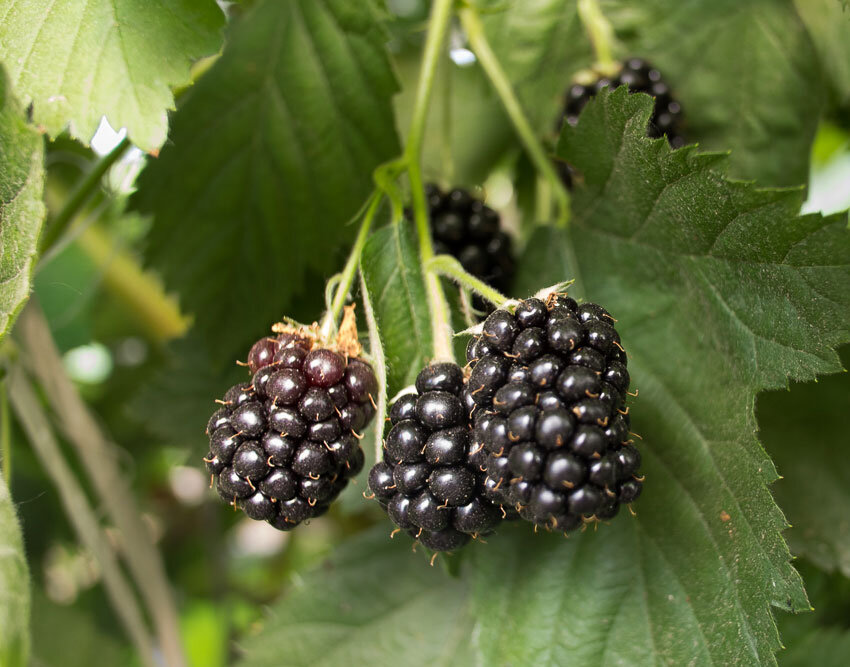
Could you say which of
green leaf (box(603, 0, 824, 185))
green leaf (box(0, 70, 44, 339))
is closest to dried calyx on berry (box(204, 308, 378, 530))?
green leaf (box(0, 70, 44, 339))

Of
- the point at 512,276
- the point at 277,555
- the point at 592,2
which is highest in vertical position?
the point at 592,2

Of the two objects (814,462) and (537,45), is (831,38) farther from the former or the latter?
A: (814,462)

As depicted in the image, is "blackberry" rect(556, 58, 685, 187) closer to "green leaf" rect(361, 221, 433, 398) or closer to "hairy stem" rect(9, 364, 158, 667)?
"green leaf" rect(361, 221, 433, 398)

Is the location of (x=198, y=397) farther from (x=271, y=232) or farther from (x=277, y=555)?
(x=277, y=555)

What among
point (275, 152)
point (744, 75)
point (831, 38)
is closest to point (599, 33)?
point (744, 75)

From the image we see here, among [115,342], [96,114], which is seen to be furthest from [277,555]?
[96,114]

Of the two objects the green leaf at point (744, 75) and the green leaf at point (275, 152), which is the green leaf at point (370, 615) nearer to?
the green leaf at point (275, 152)
